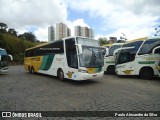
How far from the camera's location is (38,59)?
1823 cm

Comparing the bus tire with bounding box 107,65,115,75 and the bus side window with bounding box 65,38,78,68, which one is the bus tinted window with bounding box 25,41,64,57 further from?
the bus tire with bounding box 107,65,115,75

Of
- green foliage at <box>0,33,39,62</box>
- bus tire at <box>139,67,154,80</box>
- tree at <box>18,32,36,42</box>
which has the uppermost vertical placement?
tree at <box>18,32,36,42</box>

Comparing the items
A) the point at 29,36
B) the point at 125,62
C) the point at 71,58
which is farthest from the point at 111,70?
the point at 29,36

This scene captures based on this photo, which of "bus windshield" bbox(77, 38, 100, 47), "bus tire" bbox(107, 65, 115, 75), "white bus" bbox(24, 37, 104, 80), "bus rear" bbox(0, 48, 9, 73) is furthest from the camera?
"bus rear" bbox(0, 48, 9, 73)

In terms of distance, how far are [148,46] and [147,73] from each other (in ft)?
7.00

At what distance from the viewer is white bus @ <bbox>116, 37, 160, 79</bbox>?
1369 centimetres

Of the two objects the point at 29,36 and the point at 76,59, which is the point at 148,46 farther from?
the point at 29,36

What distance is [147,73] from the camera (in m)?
14.1

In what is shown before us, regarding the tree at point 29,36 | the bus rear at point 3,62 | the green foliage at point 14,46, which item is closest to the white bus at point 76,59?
the bus rear at point 3,62

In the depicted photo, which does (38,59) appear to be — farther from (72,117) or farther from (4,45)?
(4,45)

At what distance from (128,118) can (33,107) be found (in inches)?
136

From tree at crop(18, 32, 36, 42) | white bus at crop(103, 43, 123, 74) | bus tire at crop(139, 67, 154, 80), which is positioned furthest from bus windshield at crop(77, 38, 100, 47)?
tree at crop(18, 32, 36, 42)

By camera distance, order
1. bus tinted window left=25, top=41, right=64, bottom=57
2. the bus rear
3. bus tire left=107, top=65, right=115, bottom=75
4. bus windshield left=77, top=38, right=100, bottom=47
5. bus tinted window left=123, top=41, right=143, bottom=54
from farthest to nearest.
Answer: the bus rear → bus tire left=107, top=65, right=115, bottom=75 → bus tinted window left=123, top=41, right=143, bottom=54 → bus tinted window left=25, top=41, right=64, bottom=57 → bus windshield left=77, top=38, right=100, bottom=47

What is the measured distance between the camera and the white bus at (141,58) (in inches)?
539
